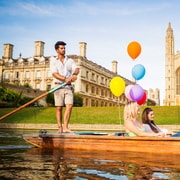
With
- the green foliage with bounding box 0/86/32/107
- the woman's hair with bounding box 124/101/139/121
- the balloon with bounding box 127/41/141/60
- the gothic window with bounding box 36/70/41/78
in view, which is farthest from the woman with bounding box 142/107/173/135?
the gothic window with bounding box 36/70/41/78

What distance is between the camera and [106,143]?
5.42 meters

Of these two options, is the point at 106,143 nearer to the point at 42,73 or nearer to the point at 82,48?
the point at 42,73

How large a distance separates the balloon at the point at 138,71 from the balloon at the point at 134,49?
67cm

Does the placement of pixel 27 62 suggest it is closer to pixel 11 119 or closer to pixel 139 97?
pixel 11 119

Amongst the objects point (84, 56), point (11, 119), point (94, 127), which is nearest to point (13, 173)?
point (94, 127)

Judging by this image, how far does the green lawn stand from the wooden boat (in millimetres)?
15334

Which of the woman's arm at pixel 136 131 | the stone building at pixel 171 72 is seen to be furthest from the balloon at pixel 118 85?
the stone building at pixel 171 72

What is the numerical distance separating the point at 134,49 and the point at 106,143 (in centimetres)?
341

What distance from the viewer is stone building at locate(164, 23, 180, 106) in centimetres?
5088

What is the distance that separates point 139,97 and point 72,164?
2.82 m

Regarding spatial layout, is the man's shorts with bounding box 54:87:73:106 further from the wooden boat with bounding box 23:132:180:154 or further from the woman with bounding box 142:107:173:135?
the woman with bounding box 142:107:173:135

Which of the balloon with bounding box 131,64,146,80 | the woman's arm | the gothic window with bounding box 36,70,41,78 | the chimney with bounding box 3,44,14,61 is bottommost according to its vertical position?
the woman's arm

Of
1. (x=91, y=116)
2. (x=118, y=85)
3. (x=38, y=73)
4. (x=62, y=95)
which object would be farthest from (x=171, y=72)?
(x=62, y=95)

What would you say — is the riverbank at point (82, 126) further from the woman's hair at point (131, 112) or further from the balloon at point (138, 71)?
the woman's hair at point (131, 112)
